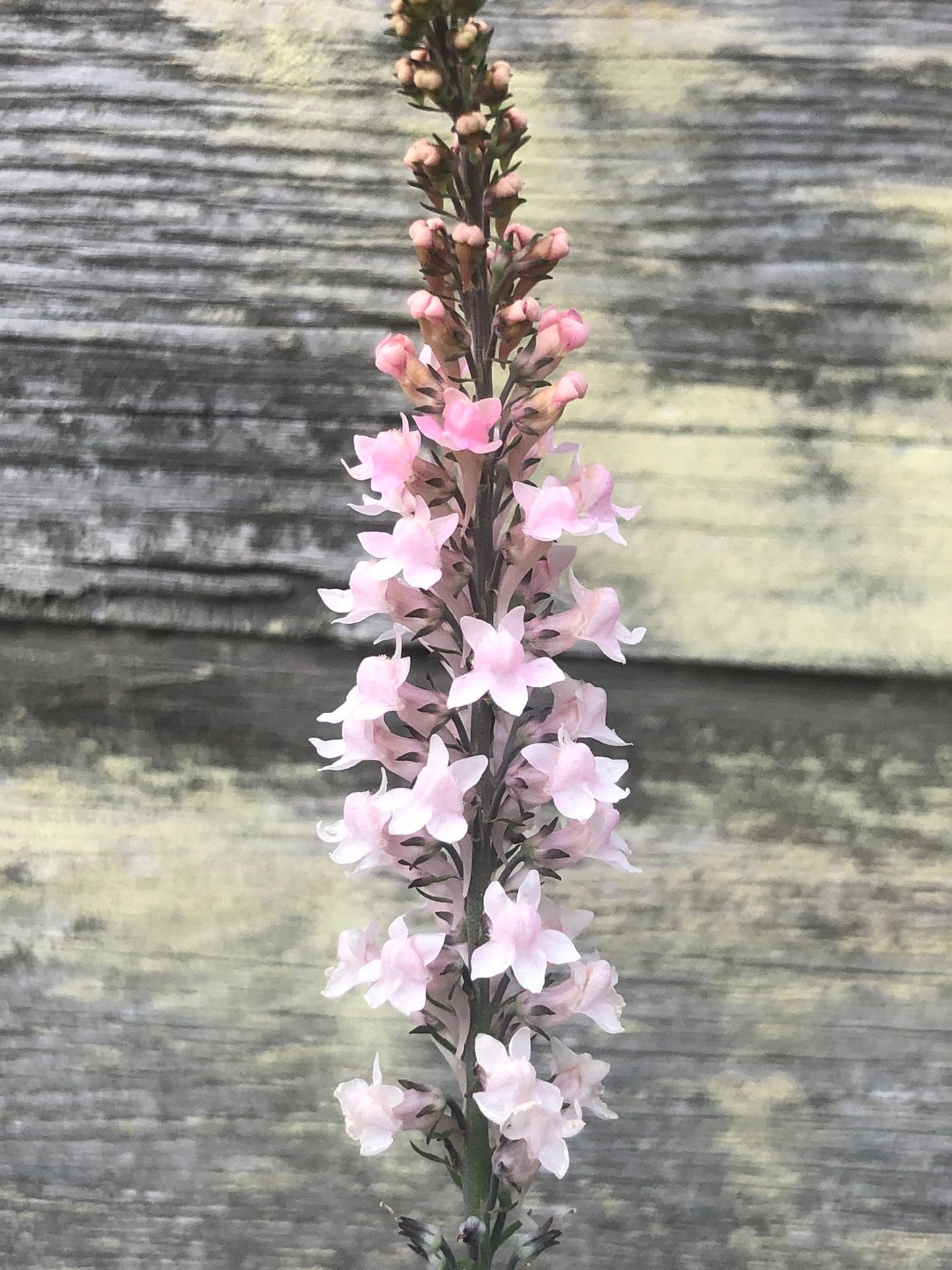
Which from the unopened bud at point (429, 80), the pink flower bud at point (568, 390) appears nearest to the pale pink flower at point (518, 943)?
the pink flower bud at point (568, 390)

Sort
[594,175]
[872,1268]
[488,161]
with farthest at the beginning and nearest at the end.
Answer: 1. [872,1268]
2. [594,175]
3. [488,161]

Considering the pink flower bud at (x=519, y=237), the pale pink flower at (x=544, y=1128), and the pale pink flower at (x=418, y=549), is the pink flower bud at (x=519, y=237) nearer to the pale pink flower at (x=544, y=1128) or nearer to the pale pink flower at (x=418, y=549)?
the pale pink flower at (x=418, y=549)

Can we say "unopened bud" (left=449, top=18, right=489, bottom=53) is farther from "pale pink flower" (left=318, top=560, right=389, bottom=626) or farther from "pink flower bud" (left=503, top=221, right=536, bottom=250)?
"pale pink flower" (left=318, top=560, right=389, bottom=626)

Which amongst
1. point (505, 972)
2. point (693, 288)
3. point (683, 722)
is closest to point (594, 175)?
point (693, 288)

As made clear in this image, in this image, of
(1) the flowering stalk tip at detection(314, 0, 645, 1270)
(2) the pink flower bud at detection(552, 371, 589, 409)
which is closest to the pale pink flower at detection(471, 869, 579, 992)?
(1) the flowering stalk tip at detection(314, 0, 645, 1270)

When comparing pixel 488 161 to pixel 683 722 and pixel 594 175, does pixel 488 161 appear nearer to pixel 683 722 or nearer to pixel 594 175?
pixel 594 175

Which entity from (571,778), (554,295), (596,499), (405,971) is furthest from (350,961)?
(554,295)

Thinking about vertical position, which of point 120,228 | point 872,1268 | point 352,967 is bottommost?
point 872,1268
